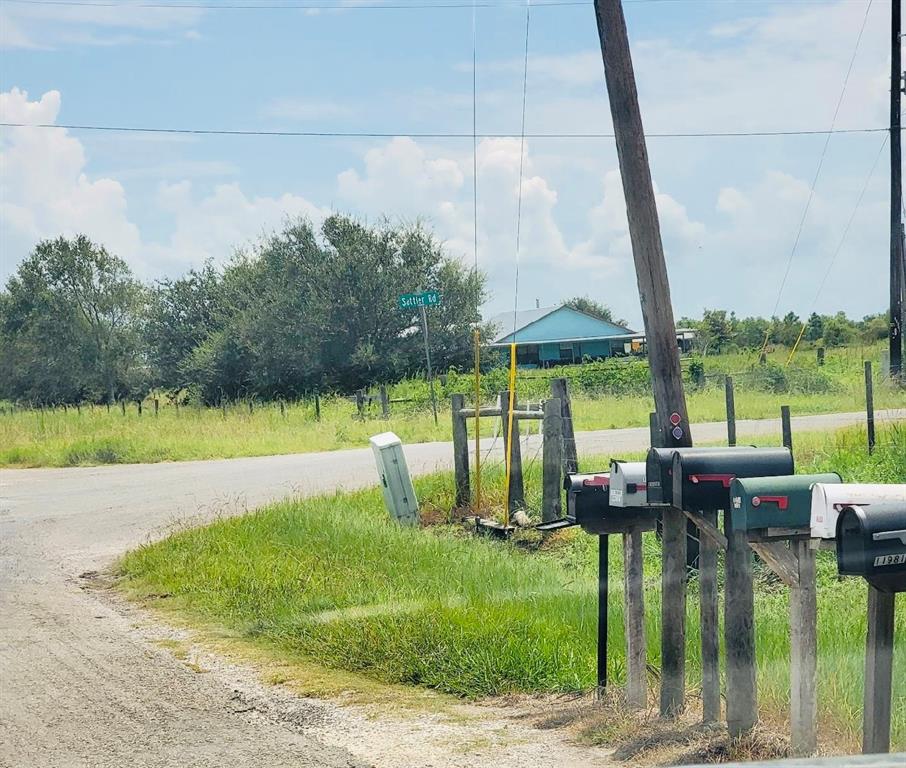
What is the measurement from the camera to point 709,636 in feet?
17.1

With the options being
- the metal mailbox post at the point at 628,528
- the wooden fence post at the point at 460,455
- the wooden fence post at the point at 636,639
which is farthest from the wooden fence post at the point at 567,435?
the wooden fence post at the point at 636,639

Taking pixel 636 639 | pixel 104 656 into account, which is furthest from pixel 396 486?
pixel 636 639

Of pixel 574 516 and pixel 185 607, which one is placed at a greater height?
pixel 574 516

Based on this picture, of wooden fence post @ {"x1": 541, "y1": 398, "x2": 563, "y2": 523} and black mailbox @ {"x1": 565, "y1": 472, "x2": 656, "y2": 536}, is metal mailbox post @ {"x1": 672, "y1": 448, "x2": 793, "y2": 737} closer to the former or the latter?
black mailbox @ {"x1": 565, "y1": 472, "x2": 656, "y2": 536}

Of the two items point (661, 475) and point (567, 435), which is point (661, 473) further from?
point (567, 435)

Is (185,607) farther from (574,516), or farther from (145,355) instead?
(145,355)

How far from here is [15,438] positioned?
29234 millimetres

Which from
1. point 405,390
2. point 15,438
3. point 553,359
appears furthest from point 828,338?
point 15,438

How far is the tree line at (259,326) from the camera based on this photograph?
4759 cm

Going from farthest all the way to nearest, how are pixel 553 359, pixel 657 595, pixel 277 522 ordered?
1. pixel 553 359
2. pixel 277 522
3. pixel 657 595

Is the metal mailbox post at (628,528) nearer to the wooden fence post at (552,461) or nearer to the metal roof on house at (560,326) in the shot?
the wooden fence post at (552,461)

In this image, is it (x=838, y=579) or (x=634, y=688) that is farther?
(x=838, y=579)

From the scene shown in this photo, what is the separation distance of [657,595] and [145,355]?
53632mm

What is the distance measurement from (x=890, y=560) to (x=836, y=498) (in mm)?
384
